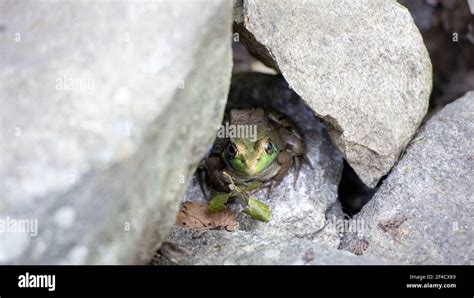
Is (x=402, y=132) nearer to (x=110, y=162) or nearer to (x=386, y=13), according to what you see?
(x=386, y=13)

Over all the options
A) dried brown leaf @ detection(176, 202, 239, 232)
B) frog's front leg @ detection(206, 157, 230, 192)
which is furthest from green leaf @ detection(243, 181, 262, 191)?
dried brown leaf @ detection(176, 202, 239, 232)

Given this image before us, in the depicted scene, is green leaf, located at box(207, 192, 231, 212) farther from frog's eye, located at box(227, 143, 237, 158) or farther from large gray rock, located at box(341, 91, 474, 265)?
large gray rock, located at box(341, 91, 474, 265)

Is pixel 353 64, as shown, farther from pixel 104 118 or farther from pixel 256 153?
pixel 104 118

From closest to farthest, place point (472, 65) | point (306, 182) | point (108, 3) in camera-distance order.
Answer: point (108, 3) < point (306, 182) < point (472, 65)

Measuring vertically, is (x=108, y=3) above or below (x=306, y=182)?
above

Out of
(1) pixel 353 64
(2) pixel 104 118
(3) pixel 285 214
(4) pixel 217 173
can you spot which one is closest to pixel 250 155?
(4) pixel 217 173
